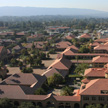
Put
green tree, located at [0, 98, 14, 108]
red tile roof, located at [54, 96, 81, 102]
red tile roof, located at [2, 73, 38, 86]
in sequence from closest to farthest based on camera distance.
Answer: green tree, located at [0, 98, 14, 108] → red tile roof, located at [54, 96, 81, 102] → red tile roof, located at [2, 73, 38, 86]

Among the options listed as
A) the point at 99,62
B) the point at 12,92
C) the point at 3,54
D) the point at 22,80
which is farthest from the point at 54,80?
the point at 3,54

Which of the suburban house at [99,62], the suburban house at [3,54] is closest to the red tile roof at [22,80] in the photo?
the suburban house at [99,62]

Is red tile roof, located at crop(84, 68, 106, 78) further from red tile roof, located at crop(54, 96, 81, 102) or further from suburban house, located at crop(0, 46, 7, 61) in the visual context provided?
suburban house, located at crop(0, 46, 7, 61)

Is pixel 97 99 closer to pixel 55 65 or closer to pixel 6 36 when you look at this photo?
pixel 55 65

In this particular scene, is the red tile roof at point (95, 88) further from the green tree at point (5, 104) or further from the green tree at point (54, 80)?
the green tree at point (5, 104)

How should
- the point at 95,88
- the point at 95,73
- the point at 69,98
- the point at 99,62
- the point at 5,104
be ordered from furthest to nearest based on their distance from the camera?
the point at 99,62 < the point at 95,73 < the point at 69,98 < the point at 95,88 < the point at 5,104

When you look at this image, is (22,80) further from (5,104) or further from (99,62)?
(99,62)

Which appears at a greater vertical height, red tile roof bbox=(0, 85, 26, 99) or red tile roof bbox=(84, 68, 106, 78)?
red tile roof bbox=(84, 68, 106, 78)

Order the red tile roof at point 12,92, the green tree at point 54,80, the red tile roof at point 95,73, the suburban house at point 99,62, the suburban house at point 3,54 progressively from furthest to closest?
the suburban house at point 3,54 → the suburban house at point 99,62 → the green tree at point 54,80 → the red tile roof at point 95,73 → the red tile roof at point 12,92

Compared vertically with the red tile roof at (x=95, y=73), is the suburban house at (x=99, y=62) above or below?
below

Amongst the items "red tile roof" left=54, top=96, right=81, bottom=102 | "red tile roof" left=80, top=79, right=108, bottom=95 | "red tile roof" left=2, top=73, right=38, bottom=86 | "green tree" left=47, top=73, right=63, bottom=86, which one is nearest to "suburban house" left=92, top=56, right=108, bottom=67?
"green tree" left=47, top=73, right=63, bottom=86

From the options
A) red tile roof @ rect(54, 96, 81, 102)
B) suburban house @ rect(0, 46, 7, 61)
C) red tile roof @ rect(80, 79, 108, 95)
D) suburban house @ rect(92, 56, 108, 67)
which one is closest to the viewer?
red tile roof @ rect(80, 79, 108, 95)
